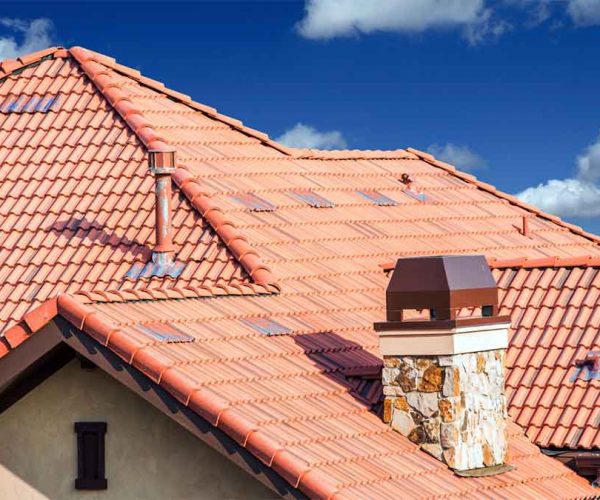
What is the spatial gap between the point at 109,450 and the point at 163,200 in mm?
4822

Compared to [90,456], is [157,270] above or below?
above

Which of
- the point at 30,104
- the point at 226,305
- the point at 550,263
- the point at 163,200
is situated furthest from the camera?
the point at 30,104

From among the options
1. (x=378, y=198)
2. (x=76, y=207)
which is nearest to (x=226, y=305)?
(x=76, y=207)

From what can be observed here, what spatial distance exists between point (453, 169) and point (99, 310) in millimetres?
14829

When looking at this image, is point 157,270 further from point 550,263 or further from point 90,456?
point 550,263

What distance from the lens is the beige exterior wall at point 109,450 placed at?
53.3 ft

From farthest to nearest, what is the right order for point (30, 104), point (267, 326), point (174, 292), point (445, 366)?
1. point (30, 104)
2. point (267, 326)
3. point (174, 292)
4. point (445, 366)

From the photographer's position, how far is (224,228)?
20891mm

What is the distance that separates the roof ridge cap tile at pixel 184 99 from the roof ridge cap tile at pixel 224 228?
370 centimetres

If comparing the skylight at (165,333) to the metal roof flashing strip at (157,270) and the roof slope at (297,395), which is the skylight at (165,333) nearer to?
the roof slope at (297,395)

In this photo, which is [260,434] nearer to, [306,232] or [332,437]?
[332,437]

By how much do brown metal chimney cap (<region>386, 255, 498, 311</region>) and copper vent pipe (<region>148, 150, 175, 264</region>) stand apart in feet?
13.0

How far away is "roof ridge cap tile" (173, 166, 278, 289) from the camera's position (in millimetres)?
20109

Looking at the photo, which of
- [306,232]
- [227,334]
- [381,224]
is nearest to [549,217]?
[381,224]
